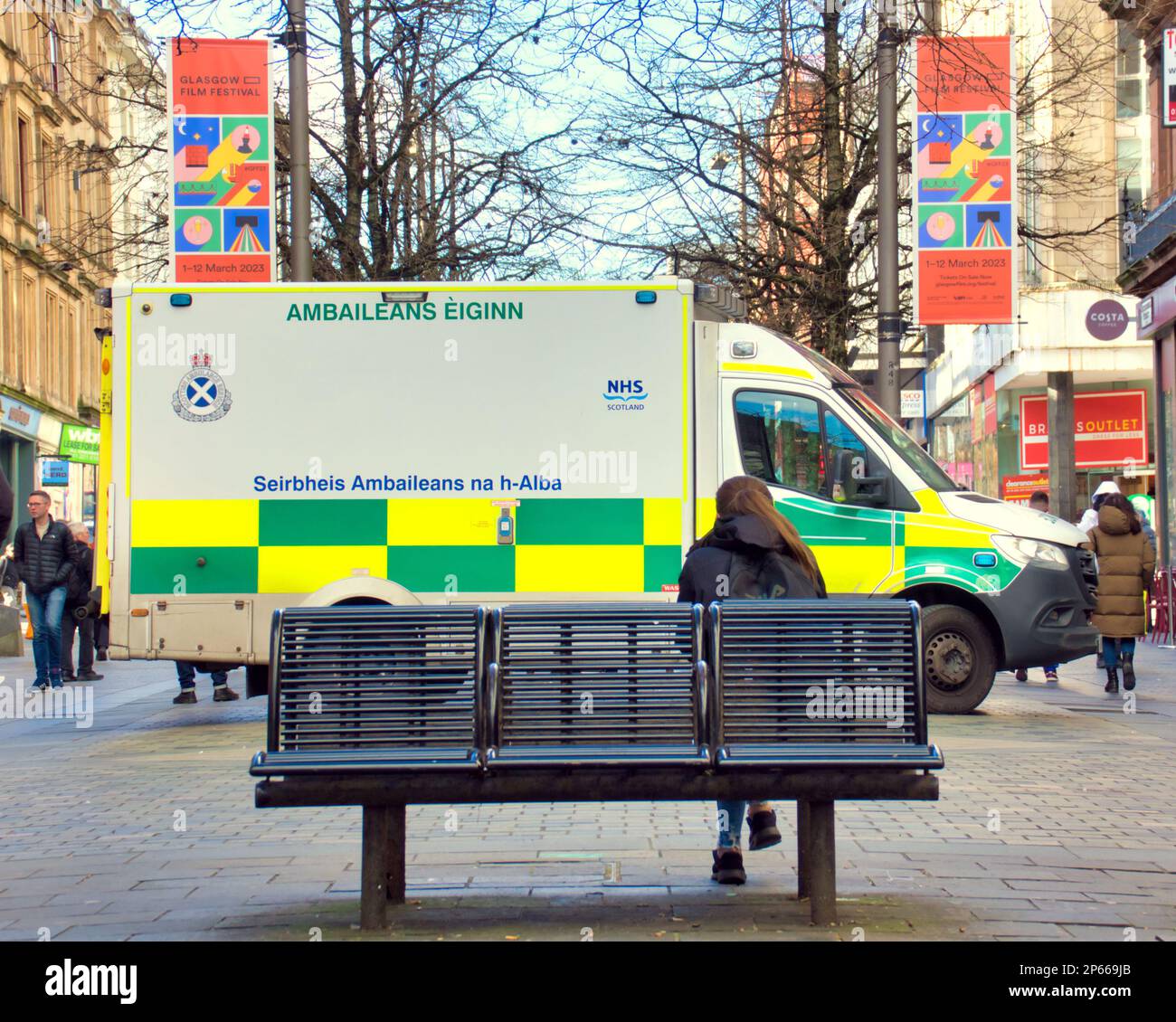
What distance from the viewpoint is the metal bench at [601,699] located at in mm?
5293

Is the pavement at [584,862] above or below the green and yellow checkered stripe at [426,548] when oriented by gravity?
below

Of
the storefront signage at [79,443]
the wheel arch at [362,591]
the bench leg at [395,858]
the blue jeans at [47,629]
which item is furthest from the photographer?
the storefront signage at [79,443]

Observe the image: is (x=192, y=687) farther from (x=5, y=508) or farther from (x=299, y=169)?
(x=5, y=508)

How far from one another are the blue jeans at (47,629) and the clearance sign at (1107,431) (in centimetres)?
2671

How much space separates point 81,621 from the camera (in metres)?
18.0

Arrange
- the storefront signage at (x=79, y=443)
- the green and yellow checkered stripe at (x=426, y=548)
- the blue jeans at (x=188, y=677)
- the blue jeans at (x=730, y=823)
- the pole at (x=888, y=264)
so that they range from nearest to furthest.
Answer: the blue jeans at (x=730, y=823) → the green and yellow checkered stripe at (x=426, y=548) → the blue jeans at (x=188, y=677) → the pole at (x=888, y=264) → the storefront signage at (x=79, y=443)

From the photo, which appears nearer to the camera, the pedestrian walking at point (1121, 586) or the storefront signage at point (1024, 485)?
the pedestrian walking at point (1121, 586)

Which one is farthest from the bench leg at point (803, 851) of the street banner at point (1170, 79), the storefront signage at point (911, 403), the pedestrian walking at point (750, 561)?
the street banner at point (1170, 79)

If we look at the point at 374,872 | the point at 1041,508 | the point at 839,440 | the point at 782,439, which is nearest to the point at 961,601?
the point at 839,440

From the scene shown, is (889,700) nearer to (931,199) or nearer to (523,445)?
(523,445)

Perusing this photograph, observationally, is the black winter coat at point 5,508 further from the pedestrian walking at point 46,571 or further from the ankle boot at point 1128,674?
the ankle boot at point 1128,674

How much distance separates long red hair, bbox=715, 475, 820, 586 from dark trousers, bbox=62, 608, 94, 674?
1171cm

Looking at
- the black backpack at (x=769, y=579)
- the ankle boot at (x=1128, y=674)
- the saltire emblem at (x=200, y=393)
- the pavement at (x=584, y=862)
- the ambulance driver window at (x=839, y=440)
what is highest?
the saltire emblem at (x=200, y=393)
